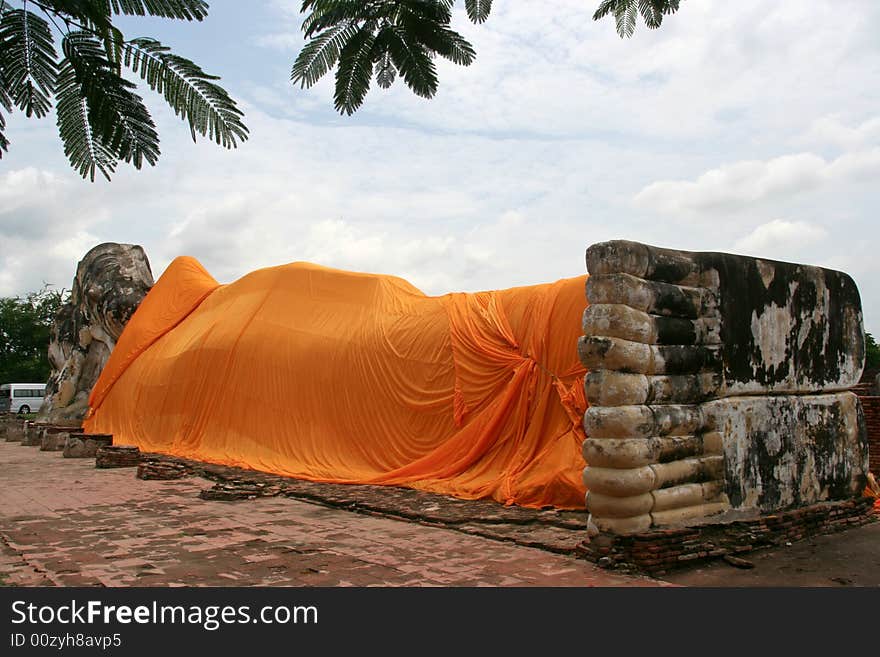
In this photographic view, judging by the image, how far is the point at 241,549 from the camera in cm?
607

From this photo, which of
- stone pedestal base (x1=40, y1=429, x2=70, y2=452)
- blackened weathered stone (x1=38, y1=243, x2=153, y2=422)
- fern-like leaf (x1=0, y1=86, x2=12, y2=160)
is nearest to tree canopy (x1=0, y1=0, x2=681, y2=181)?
fern-like leaf (x1=0, y1=86, x2=12, y2=160)

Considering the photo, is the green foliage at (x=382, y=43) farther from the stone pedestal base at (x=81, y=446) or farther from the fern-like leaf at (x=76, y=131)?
the stone pedestal base at (x=81, y=446)

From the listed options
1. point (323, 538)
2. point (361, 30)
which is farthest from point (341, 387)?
point (361, 30)

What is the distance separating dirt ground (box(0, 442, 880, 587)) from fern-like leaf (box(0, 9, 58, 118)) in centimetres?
345

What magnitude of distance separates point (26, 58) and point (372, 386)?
8705mm

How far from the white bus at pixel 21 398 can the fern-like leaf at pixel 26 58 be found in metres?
32.3

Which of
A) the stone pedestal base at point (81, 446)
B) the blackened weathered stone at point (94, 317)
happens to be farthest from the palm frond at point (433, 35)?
the blackened weathered stone at point (94, 317)

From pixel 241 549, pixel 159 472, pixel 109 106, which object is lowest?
pixel 241 549

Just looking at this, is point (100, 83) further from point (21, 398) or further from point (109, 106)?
point (21, 398)

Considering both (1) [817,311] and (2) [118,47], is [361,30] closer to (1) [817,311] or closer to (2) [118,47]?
(2) [118,47]

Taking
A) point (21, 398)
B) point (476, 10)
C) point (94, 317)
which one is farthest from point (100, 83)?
point (21, 398)

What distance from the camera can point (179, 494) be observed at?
9.19 meters

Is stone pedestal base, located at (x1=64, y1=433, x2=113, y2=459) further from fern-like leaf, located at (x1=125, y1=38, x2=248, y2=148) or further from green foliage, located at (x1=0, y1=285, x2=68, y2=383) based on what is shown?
green foliage, located at (x1=0, y1=285, x2=68, y2=383)

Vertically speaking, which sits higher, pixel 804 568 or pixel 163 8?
pixel 163 8
